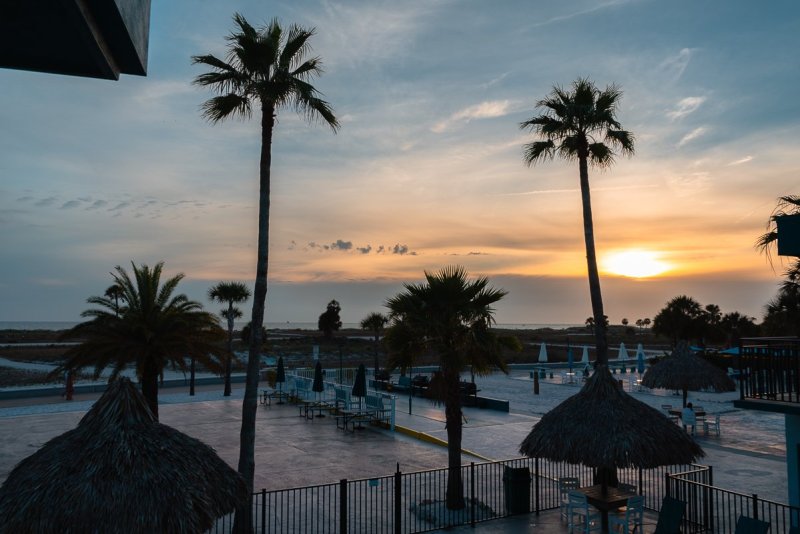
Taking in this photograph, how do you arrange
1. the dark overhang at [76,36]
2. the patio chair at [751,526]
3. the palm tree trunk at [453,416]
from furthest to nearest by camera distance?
the palm tree trunk at [453,416], the patio chair at [751,526], the dark overhang at [76,36]

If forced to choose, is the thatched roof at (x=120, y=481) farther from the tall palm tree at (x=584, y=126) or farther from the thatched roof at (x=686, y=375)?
the thatched roof at (x=686, y=375)

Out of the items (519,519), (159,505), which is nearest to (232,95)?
(159,505)

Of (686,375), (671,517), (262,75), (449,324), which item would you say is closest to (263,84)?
(262,75)

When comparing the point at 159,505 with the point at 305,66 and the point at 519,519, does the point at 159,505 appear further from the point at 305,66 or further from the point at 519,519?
the point at 305,66

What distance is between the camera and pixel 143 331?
1769 cm

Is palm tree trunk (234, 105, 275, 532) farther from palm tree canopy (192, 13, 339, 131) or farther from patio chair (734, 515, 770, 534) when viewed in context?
patio chair (734, 515, 770, 534)

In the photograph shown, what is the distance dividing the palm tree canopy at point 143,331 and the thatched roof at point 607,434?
1033 centimetres

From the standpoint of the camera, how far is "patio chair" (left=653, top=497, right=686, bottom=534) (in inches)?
429

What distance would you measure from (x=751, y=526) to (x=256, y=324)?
380 inches

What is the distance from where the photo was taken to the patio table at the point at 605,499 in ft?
39.2

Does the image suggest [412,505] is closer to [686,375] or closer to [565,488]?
[565,488]

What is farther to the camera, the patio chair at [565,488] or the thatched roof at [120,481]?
the patio chair at [565,488]

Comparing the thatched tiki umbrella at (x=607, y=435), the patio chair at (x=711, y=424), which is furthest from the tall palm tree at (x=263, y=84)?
the patio chair at (x=711, y=424)

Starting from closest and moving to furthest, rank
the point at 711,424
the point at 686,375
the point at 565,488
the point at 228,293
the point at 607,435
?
the point at 607,435
the point at 565,488
the point at 711,424
the point at 686,375
the point at 228,293
